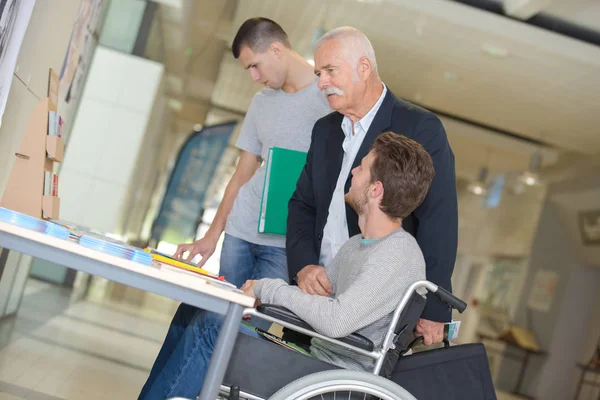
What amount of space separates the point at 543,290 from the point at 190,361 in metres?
10.9

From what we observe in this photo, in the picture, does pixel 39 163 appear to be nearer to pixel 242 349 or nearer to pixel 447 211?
pixel 242 349

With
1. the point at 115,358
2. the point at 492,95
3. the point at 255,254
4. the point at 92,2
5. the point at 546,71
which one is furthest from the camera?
the point at 492,95

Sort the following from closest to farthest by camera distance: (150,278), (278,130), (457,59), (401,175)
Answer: (150,278) → (401,175) → (278,130) → (457,59)

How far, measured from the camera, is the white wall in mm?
7270

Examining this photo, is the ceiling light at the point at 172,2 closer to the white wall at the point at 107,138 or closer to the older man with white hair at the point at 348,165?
the white wall at the point at 107,138

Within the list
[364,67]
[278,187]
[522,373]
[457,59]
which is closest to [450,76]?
[457,59]

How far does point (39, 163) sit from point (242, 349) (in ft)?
4.01

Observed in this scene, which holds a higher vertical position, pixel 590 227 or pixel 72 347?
pixel 590 227

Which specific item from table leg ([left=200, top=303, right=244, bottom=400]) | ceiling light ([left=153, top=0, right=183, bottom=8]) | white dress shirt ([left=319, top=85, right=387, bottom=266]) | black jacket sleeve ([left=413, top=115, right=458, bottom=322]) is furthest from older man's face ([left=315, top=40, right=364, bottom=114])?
ceiling light ([left=153, top=0, right=183, bottom=8])

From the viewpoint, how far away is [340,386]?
71.2 inches

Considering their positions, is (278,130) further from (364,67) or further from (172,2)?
(172,2)

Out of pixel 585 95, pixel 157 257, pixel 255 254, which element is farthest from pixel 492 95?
pixel 157 257

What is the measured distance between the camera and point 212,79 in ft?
35.6

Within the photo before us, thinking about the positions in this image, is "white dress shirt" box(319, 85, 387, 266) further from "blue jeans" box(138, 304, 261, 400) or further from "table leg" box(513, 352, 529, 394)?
"table leg" box(513, 352, 529, 394)
